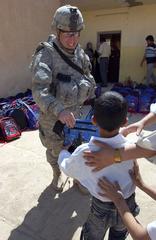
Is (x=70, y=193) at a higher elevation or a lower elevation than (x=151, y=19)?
lower

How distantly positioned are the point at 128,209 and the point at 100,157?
28 centimetres

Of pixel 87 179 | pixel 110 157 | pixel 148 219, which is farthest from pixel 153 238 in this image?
pixel 148 219

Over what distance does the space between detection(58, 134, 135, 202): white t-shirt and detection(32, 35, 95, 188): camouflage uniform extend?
0.76 meters

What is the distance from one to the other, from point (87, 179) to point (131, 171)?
10.0 inches

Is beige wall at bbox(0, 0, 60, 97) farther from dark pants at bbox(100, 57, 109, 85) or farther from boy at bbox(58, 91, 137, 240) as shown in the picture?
boy at bbox(58, 91, 137, 240)

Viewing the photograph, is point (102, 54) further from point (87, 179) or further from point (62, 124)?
point (87, 179)

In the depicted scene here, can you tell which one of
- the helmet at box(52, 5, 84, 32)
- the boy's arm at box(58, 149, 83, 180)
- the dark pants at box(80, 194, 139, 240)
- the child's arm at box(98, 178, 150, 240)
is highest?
the helmet at box(52, 5, 84, 32)

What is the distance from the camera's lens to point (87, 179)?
166 cm

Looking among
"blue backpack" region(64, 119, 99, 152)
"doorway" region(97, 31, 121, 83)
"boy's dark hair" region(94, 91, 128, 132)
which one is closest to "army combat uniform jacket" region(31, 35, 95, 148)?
"blue backpack" region(64, 119, 99, 152)

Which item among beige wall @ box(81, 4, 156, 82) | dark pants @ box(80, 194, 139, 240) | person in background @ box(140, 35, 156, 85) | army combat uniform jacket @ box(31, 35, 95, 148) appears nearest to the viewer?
dark pants @ box(80, 194, 139, 240)

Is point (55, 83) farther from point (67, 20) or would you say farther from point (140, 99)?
point (140, 99)

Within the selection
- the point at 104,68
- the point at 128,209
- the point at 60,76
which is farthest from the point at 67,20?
the point at 104,68

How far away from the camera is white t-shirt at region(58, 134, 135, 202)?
1536 mm

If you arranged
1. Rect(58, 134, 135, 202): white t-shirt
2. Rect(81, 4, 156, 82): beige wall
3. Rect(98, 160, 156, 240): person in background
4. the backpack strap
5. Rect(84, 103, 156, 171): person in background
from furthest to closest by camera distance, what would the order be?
Rect(81, 4, 156, 82): beige wall
the backpack strap
Rect(58, 134, 135, 202): white t-shirt
Rect(84, 103, 156, 171): person in background
Rect(98, 160, 156, 240): person in background
